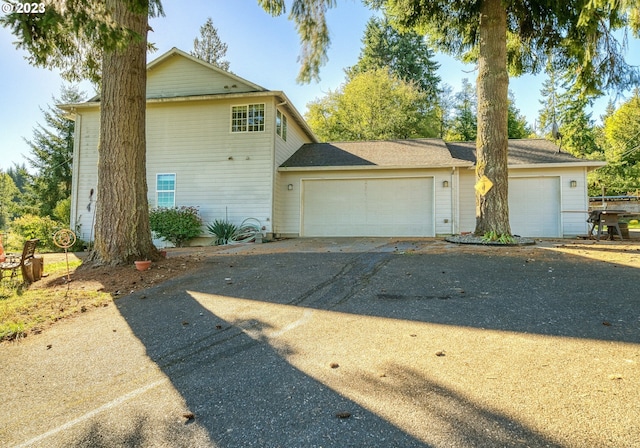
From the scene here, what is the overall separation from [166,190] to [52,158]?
18915 millimetres

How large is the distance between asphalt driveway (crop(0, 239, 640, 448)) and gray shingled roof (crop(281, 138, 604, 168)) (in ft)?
24.8

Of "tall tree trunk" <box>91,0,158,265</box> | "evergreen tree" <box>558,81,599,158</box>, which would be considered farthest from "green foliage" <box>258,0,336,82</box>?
"evergreen tree" <box>558,81,599,158</box>

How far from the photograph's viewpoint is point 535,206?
11.5 m

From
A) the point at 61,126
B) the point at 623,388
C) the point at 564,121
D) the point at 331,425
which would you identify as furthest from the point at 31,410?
the point at 564,121

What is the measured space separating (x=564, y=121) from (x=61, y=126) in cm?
4087

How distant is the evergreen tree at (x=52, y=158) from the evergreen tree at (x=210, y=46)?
11.1 m

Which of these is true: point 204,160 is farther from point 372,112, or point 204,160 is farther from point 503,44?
point 372,112

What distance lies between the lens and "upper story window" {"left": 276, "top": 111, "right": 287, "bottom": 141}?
1200 centimetres

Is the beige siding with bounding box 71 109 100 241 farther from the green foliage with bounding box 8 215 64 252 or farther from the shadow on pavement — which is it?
the shadow on pavement

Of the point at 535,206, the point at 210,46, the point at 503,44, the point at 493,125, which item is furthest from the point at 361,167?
the point at 210,46

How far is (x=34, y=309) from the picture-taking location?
4227 millimetres

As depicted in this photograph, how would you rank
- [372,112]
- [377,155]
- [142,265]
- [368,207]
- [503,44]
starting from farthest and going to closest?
[372,112] → [377,155] → [368,207] → [503,44] → [142,265]

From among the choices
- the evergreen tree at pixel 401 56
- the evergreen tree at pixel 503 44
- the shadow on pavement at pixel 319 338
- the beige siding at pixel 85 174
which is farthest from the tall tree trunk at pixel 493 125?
the evergreen tree at pixel 401 56
